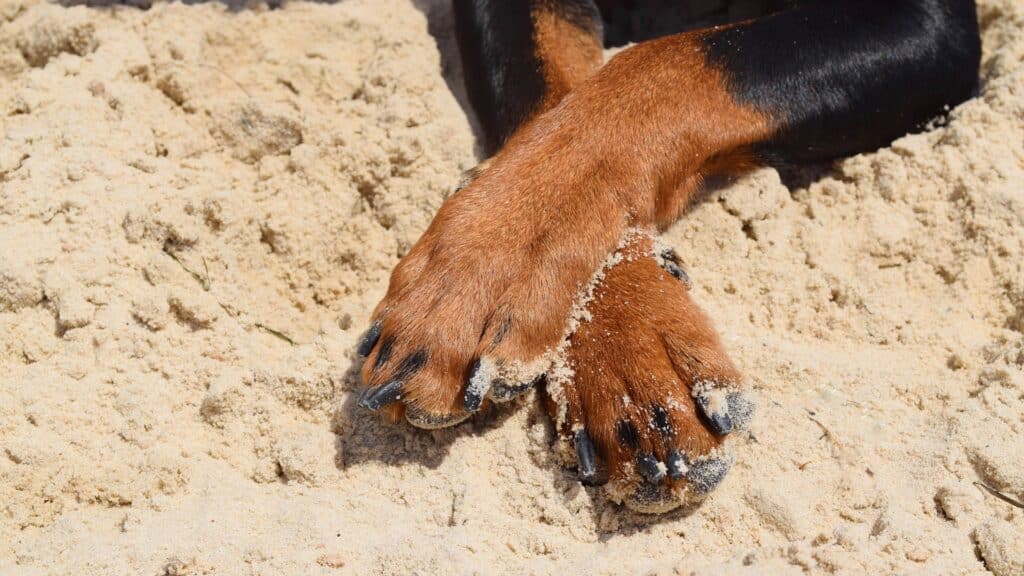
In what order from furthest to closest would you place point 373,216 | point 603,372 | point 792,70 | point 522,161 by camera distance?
1. point 373,216
2. point 792,70
3. point 522,161
4. point 603,372

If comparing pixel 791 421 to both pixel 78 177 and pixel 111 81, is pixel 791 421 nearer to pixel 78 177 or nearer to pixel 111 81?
pixel 78 177

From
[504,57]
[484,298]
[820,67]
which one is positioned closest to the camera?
[484,298]

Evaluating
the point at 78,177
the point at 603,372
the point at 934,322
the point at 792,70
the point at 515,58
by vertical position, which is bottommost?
the point at 934,322

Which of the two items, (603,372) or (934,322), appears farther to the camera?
(934,322)

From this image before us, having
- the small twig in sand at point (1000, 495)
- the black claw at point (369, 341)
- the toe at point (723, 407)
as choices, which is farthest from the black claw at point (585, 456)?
the small twig in sand at point (1000, 495)

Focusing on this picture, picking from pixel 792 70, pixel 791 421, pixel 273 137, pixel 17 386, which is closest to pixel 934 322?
pixel 791 421

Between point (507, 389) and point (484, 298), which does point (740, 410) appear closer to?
point (507, 389)

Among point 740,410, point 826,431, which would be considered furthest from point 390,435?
point 826,431
